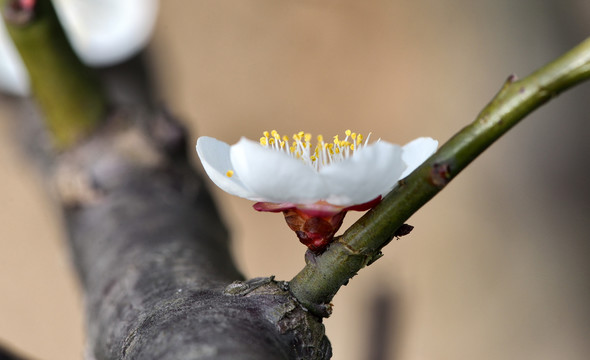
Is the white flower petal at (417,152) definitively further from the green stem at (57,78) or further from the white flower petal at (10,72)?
the white flower petal at (10,72)

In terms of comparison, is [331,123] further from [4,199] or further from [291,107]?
[4,199]

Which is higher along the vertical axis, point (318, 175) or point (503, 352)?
point (503, 352)

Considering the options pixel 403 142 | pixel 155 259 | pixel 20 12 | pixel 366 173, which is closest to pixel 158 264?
pixel 155 259

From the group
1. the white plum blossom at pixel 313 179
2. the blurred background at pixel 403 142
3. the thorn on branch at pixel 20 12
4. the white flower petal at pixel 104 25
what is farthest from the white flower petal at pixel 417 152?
the white flower petal at pixel 104 25

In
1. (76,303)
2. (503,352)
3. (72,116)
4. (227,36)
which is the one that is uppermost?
(227,36)

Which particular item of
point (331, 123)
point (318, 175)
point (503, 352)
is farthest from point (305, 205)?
point (331, 123)

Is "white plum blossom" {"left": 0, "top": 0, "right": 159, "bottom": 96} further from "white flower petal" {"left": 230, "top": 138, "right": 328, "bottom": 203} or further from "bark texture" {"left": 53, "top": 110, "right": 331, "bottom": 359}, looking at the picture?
"white flower petal" {"left": 230, "top": 138, "right": 328, "bottom": 203}

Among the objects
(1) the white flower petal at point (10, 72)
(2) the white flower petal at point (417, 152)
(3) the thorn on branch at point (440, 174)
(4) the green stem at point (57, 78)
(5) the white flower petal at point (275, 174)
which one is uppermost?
(1) the white flower petal at point (10, 72)
